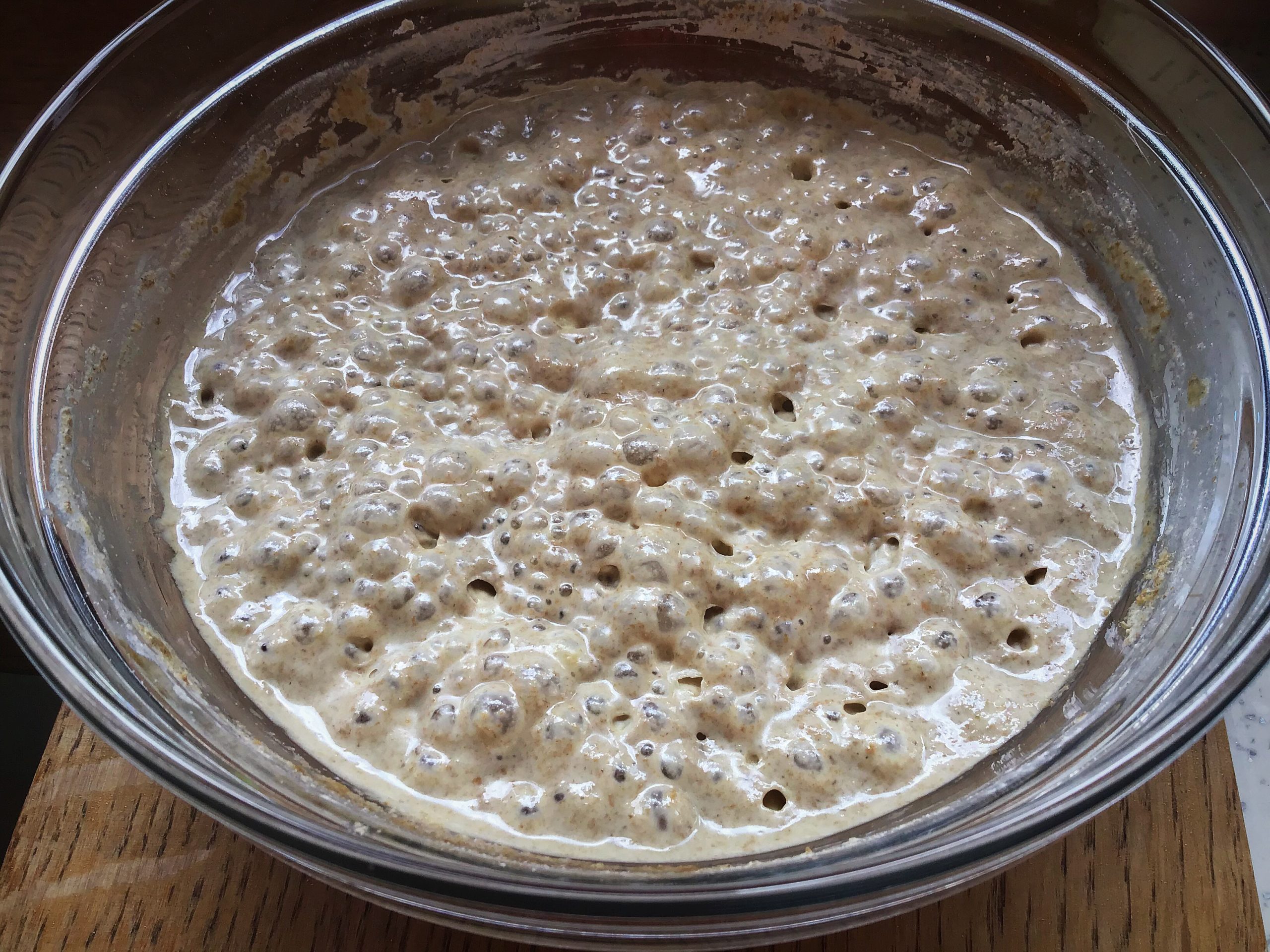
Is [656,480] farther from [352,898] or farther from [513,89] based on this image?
[513,89]

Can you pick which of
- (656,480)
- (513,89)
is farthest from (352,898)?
(513,89)

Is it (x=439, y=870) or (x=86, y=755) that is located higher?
(x=86, y=755)

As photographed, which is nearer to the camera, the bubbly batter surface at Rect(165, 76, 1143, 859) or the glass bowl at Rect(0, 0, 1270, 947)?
the glass bowl at Rect(0, 0, 1270, 947)

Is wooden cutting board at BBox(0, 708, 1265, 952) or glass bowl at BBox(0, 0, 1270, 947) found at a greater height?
glass bowl at BBox(0, 0, 1270, 947)

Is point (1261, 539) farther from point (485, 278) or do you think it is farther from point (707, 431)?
point (485, 278)

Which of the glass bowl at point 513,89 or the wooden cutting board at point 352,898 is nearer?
the glass bowl at point 513,89

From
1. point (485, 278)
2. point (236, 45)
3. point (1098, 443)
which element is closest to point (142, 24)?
point (236, 45)
